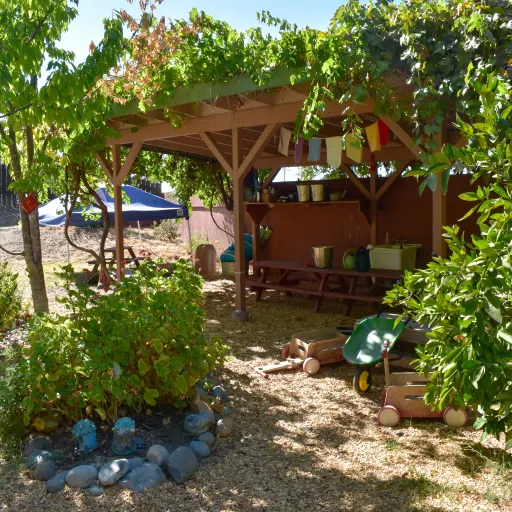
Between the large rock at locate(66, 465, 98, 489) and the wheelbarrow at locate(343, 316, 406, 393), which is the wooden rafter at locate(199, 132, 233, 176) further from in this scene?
the large rock at locate(66, 465, 98, 489)

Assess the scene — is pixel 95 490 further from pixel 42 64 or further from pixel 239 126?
pixel 239 126

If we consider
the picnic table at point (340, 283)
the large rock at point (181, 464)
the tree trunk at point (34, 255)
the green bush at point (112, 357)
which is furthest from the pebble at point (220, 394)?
the picnic table at point (340, 283)

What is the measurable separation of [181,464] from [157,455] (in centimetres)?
18

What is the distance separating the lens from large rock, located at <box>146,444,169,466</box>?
122 inches

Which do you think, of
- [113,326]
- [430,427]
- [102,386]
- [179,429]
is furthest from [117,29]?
[430,427]

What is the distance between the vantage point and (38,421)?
129 inches

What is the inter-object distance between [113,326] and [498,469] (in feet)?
7.73

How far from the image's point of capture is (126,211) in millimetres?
10602

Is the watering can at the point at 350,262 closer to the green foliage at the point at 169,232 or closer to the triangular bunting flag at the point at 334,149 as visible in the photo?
the triangular bunting flag at the point at 334,149

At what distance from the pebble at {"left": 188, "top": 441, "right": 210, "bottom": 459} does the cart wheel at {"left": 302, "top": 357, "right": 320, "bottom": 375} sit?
1.86m

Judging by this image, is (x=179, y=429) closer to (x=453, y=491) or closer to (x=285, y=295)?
(x=453, y=491)

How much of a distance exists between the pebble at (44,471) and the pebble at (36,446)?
0.72 feet

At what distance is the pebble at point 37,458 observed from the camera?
3041 millimetres

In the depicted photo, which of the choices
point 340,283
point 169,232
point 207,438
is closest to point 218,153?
point 340,283
